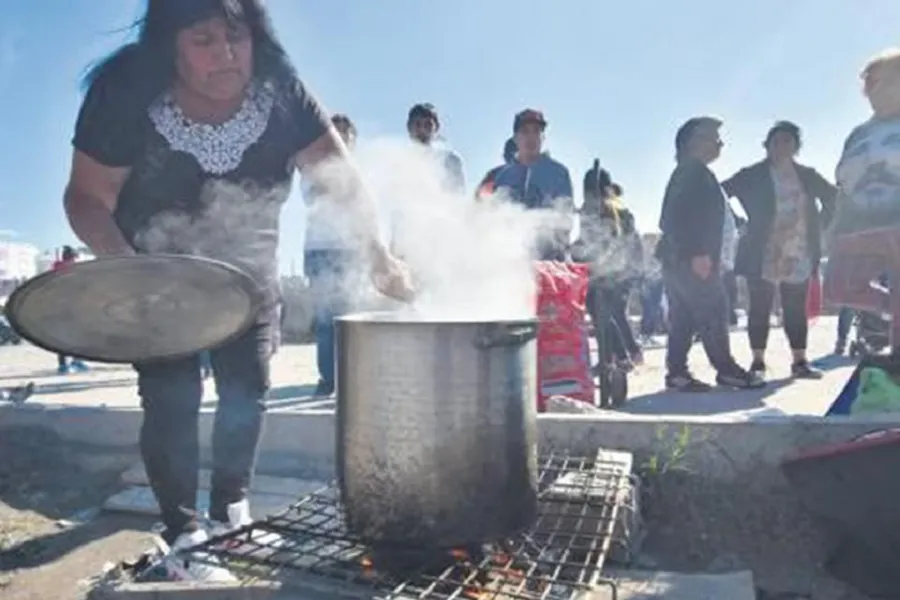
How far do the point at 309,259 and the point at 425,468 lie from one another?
347 cm

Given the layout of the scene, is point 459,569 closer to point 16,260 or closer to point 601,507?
point 601,507

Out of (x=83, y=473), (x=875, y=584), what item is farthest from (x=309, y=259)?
(x=875, y=584)

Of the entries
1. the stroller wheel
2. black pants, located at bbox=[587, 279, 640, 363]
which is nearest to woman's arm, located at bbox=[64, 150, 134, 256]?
the stroller wheel

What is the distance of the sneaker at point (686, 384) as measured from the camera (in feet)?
18.0

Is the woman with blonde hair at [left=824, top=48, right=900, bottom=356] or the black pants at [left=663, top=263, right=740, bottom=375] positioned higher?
the woman with blonde hair at [left=824, top=48, right=900, bottom=356]

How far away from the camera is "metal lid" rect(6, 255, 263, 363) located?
2145 millimetres

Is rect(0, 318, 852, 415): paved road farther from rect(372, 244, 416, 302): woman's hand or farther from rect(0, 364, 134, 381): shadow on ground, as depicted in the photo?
rect(372, 244, 416, 302): woman's hand

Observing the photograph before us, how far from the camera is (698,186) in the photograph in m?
5.50

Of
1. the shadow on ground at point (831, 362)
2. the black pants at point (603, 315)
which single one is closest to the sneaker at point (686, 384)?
the black pants at point (603, 315)

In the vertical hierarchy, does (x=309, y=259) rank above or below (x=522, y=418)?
above

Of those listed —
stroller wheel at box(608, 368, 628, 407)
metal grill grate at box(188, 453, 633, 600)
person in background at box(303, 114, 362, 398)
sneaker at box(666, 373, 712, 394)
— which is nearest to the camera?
metal grill grate at box(188, 453, 633, 600)

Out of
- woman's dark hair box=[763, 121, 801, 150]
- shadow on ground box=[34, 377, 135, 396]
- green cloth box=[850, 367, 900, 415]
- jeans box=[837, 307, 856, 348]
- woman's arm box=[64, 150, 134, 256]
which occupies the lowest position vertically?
shadow on ground box=[34, 377, 135, 396]

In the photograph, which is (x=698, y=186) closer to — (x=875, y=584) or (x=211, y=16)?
(x=875, y=584)

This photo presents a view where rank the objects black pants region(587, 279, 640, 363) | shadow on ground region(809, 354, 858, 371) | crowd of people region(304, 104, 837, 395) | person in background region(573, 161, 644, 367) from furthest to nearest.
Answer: shadow on ground region(809, 354, 858, 371) < person in background region(573, 161, 644, 367) < black pants region(587, 279, 640, 363) < crowd of people region(304, 104, 837, 395)
